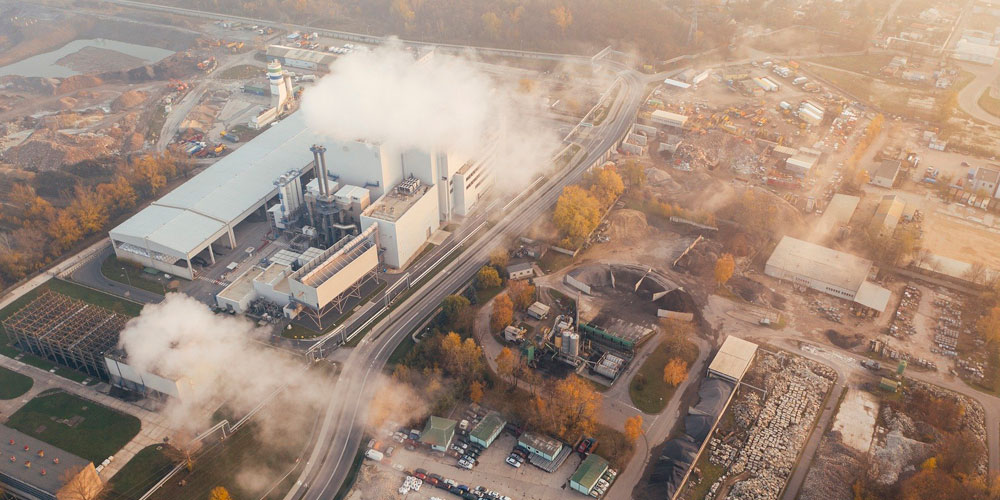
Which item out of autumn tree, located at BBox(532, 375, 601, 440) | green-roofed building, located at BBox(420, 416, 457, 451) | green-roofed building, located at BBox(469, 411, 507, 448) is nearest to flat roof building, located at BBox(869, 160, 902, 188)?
autumn tree, located at BBox(532, 375, 601, 440)

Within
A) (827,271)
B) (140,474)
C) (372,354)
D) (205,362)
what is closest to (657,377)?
(827,271)

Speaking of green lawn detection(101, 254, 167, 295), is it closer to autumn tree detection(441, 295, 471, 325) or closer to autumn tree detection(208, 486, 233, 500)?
autumn tree detection(208, 486, 233, 500)

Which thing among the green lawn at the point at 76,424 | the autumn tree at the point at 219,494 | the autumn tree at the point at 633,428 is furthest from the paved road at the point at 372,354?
the autumn tree at the point at 633,428

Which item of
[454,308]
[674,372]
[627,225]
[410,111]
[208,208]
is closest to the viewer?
[674,372]

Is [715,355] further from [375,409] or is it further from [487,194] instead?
[487,194]

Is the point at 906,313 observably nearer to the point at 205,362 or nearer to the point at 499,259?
the point at 499,259

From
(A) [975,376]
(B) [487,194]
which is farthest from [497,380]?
(A) [975,376]

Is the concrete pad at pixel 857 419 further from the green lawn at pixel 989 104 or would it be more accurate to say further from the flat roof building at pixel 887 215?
the green lawn at pixel 989 104
